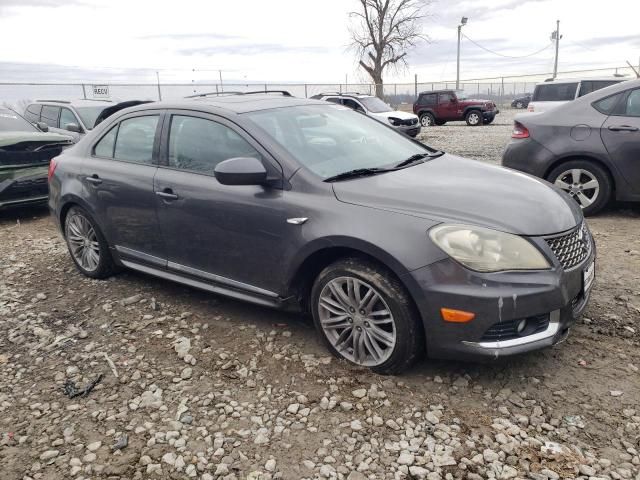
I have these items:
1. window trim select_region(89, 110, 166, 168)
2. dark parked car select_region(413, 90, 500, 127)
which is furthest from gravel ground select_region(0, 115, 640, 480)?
dark parked car select_region(413, 90, 500, 127)

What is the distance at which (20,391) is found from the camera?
315cm

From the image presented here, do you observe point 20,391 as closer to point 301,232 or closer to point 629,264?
point 301,232

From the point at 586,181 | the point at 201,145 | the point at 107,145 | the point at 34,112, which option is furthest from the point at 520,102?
the point at 201,145

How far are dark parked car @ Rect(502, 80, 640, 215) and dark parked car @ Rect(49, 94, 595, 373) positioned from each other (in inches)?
95.8

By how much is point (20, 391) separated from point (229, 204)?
167 centimetres

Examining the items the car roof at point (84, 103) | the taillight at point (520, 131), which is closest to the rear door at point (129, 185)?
the taillight at point (520, 131)

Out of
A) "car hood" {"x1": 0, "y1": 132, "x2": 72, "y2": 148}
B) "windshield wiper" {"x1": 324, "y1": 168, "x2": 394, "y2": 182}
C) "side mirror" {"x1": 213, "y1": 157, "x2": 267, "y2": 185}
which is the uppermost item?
"car hood" {"x1": 0, "y1": 132, "x2": 72, "y2": 148}

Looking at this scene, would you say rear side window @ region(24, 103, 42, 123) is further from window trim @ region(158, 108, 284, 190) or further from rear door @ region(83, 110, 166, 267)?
window trim @ region(158, 108, 284, 190)

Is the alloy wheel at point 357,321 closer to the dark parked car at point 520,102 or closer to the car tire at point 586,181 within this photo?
the car tire at point 586,181

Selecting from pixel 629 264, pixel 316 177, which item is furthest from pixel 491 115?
pixel 316 177

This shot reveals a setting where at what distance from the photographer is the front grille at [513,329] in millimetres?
2676

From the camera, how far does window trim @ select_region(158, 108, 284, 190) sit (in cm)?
326

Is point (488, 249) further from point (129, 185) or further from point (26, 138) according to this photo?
point (26, 138)

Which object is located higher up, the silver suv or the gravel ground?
the silver suv
